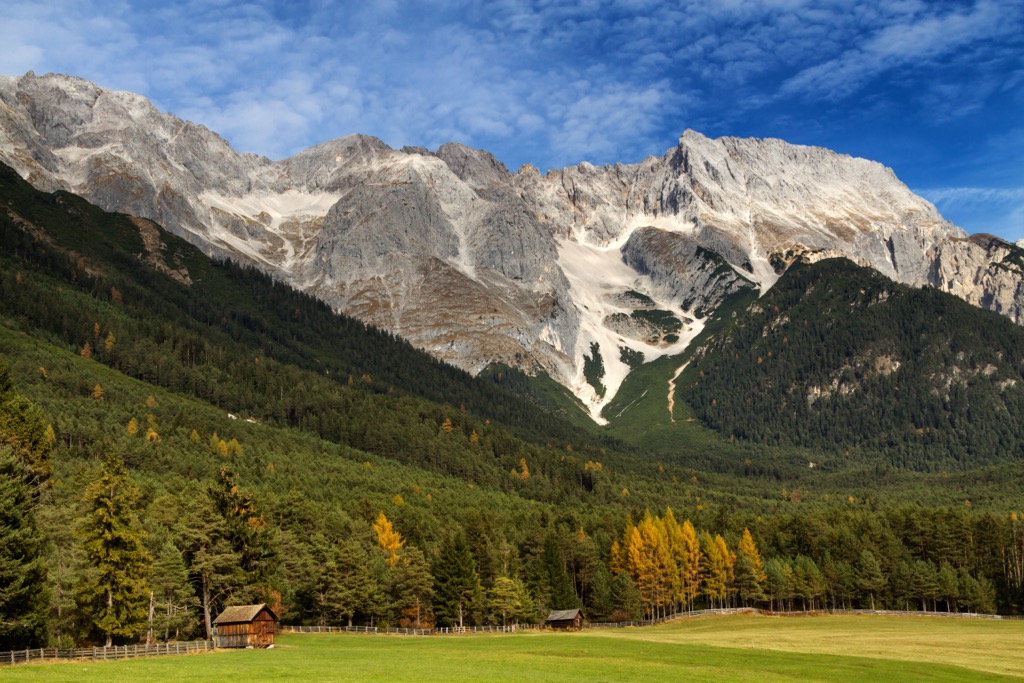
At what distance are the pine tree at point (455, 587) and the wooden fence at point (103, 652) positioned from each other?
142 ft

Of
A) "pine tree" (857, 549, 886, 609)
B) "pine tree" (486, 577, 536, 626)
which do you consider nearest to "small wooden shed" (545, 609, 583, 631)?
"pine tree" (486, 577, 536, 626)

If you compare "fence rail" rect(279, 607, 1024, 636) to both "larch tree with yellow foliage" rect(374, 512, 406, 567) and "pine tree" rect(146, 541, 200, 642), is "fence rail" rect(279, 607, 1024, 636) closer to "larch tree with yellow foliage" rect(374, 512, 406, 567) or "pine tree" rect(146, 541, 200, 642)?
"pine tree" rect(146, 541, 200, 642)

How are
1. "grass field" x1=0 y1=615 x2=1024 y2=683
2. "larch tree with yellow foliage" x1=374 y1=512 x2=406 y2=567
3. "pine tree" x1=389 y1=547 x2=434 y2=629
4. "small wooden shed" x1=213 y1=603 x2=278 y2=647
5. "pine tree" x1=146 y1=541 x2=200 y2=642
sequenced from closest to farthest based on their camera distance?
"grass field" x1=0 y1=615 x2=1024 y2=683 → "small wooden shed" x1=213 y1=603 x2=278 y2=647 → "pine tree" x1=146 y1=541 x2=200 y2=642 → "pine tree" x1=389 y1=547 x2=434 y2=629 → "larch tree with yellow foliage" x1=374 y1=512 x2=406 y2=567

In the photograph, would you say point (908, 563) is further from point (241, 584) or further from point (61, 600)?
point (61, 600)

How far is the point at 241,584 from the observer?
9100cm

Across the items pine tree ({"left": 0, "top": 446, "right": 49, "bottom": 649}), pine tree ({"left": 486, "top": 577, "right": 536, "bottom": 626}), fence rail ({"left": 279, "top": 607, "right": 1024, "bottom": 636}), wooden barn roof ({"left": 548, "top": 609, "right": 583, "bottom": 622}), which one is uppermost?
pine tree ({"left": 0, "top": 446, "right": 49, "bottom": 649})

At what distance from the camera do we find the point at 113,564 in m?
73.4

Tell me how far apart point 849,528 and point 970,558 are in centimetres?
2030

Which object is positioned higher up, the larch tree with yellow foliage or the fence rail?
the larch tree with yellow foliage

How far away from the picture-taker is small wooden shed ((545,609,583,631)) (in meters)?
124

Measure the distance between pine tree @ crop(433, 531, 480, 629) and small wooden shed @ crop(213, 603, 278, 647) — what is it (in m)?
37.8

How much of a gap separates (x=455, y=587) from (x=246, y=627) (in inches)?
1603

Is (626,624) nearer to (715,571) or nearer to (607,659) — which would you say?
(715,571)

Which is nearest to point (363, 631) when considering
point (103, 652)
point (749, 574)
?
point (103, 652)
